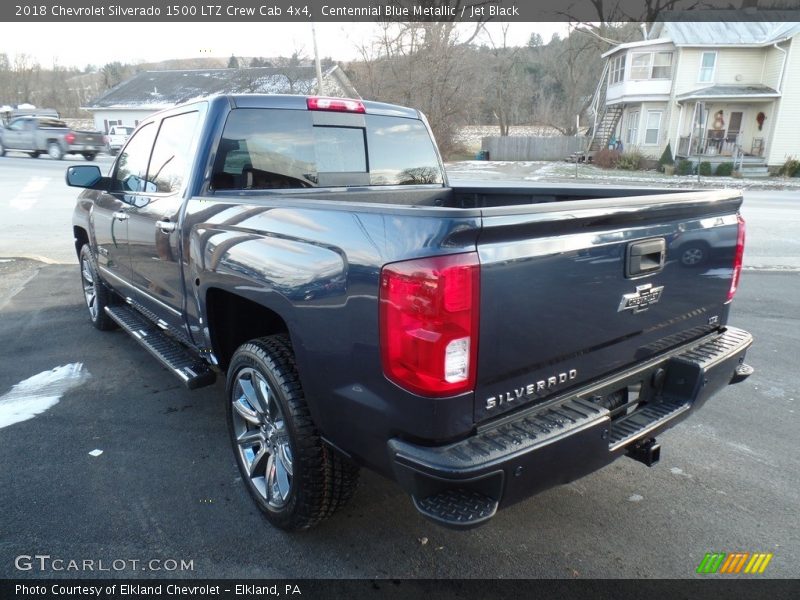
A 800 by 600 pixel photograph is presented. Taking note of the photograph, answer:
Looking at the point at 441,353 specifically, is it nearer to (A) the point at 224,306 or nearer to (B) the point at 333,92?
(A) the point at 224,306

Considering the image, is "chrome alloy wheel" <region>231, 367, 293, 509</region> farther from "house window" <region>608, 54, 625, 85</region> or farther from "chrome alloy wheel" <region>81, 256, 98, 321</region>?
"house window" <region>608, 54, 625, 85</region>

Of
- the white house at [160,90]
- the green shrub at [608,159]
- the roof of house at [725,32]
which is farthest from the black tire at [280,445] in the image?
the white house at [160,90]

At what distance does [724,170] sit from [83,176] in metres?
29.0

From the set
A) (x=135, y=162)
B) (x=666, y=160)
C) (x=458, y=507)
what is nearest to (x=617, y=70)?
(x=666, y=160)

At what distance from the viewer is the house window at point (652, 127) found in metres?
31.9

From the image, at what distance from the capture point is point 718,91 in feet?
95.0

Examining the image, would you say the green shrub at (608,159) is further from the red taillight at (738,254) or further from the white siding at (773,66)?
the red taillight at (738,254)

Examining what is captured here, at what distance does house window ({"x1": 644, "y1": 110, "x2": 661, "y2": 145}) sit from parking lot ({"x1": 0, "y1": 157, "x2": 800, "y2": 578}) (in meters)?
31.5

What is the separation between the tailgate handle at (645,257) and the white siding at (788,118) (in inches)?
1254

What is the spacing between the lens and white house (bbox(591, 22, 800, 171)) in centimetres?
2802

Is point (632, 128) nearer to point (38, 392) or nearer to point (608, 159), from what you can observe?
point (608, 159)

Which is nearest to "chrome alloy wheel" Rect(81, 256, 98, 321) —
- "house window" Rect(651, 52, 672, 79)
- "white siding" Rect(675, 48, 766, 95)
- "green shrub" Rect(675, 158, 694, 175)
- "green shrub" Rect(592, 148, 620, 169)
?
"green shrub" Rect(675, 158, 694, 175)

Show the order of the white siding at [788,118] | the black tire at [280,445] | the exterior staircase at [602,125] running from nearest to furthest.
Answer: the black tire at [280,445]
the white siding at [788,118]
the exterior staircase at [602,125]

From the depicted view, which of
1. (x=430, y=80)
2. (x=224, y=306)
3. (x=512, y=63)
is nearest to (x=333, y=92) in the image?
(x=430, y=80)
